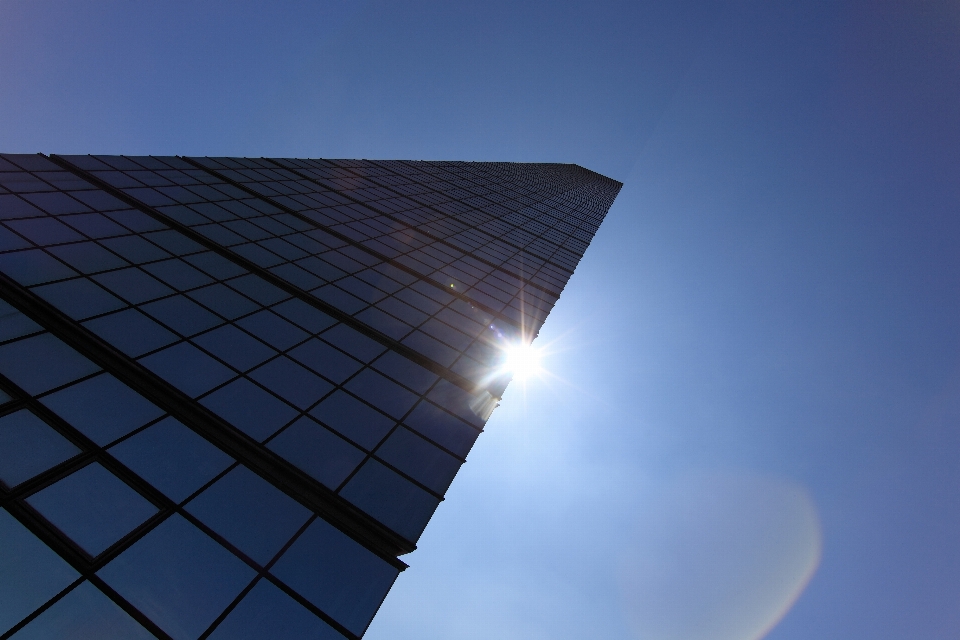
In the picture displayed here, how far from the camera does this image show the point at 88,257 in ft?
29.8

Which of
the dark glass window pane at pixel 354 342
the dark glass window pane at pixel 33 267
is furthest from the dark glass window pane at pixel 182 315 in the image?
the dark glass window pane at pixel 354 342

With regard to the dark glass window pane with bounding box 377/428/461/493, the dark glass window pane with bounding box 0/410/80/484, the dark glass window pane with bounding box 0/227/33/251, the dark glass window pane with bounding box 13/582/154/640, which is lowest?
the dark glass window pane with bounding box 13/582/154/640

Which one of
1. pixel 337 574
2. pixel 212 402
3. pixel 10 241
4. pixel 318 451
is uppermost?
pixel 10 241

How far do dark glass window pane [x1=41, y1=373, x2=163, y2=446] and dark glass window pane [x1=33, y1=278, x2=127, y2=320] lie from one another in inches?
59.5

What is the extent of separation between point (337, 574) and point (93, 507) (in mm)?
2619

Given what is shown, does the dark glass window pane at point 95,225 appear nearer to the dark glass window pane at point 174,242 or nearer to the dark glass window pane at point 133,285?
the dark glass window pane at point 174,242

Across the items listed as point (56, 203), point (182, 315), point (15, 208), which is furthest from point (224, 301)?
point (56, 203)

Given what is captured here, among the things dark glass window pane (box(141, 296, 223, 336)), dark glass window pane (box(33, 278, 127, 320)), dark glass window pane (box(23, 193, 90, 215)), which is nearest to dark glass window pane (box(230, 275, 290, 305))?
dark glass window pane (box(141, 296, 223, 336))

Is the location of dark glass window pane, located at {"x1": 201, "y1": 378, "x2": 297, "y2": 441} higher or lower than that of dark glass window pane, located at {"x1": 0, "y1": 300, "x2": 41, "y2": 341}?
higher

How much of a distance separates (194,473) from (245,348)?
2736 mm

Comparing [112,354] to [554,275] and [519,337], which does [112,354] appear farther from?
[554,275]

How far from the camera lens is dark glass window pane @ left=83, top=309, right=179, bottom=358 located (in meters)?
7.51

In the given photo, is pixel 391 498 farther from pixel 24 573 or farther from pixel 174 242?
pixel 174 242

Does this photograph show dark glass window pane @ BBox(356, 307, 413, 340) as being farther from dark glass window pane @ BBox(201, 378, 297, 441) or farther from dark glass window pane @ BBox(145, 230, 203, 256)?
dark glass window pane @ BBox(145, 230, 203, 256)
